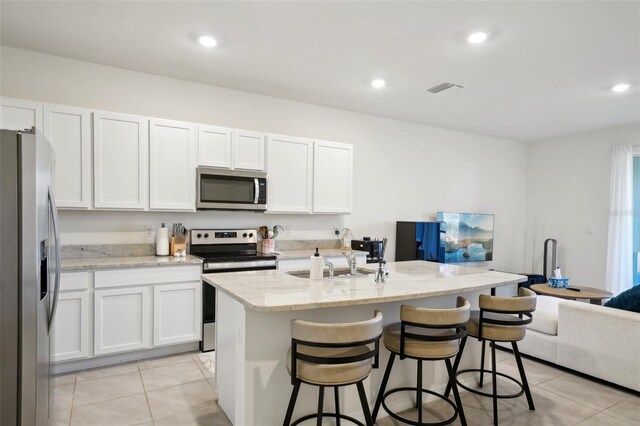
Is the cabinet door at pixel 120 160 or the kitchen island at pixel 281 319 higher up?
the cabinet door at pixel 120 160

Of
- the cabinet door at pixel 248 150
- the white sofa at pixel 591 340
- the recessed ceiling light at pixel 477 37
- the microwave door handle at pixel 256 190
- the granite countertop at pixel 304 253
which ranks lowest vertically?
the white sofa at pixel 591 340

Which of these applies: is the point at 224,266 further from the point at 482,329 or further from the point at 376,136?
the point at 376,136

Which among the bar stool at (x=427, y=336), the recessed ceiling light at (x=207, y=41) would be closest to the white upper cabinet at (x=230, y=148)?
the recessed ceiling light at (x=207, y=41)

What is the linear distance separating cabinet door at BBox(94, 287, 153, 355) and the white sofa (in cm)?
364

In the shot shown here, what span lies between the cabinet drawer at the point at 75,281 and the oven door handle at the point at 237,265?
97cm

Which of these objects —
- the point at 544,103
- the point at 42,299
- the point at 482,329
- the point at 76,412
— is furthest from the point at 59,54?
the point at 544,103

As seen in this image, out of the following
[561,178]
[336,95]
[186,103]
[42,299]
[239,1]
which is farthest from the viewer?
[561,178]

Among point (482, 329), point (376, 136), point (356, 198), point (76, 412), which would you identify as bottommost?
point (76, 412)

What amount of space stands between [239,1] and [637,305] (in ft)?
12.7

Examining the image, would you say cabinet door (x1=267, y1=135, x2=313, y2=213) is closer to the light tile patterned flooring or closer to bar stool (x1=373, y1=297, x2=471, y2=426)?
the light tile patterned flooring

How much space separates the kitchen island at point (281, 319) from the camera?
Answer: 2055mm

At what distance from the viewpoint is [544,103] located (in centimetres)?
465

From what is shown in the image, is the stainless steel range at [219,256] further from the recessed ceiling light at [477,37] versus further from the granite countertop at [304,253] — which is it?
the recessed ceiling light at [477,37]

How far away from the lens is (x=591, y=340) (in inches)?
124
